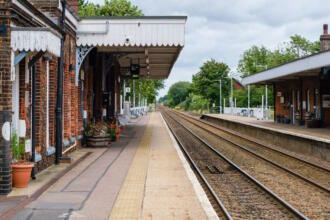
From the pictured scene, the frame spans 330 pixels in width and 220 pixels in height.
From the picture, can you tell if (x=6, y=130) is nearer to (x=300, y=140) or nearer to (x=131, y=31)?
(x=131, y=31)

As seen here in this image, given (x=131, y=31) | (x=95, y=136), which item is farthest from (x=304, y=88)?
(x=95, y=136)

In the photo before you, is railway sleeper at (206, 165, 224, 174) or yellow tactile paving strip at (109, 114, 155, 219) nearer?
yellow tactile paving strip at (109, 114, 155, 219)

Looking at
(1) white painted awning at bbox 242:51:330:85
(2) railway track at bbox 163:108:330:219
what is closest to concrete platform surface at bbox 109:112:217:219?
(2) railway track at bbox 163:108:330:219

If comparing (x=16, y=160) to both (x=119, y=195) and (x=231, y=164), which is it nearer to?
(x=119, y=195)

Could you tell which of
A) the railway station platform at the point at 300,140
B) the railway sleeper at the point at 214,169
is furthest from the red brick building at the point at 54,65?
the railway station platform at the point at 300,140

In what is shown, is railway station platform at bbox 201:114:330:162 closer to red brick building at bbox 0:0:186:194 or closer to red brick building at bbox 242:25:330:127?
red brick building at bbox 242:25:330:127

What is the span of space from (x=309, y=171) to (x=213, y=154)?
4674 millimetres

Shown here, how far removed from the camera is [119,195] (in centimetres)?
755

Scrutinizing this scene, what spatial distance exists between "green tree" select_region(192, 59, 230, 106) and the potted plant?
65062mm

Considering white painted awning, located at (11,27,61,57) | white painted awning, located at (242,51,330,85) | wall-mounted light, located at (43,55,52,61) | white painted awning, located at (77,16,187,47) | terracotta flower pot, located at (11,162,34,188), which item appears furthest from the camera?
white painted awning, located at (242,51,330,85)

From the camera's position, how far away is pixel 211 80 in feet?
245

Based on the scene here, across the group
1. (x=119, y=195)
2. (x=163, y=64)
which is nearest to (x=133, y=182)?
(x=119, y=195)

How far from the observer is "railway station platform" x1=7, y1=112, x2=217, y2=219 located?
248 inches

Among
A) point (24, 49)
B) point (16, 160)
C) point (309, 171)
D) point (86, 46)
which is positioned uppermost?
point (86, 46)
